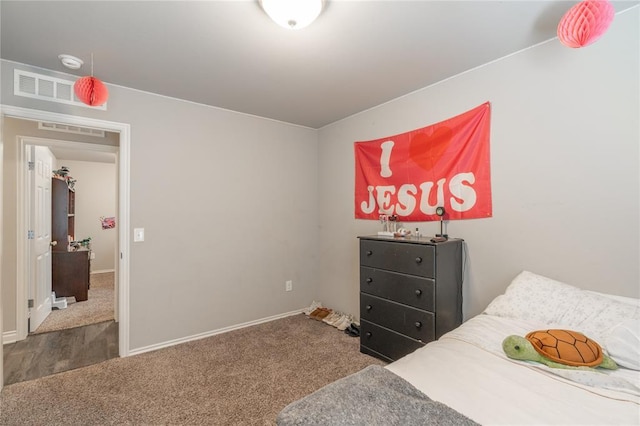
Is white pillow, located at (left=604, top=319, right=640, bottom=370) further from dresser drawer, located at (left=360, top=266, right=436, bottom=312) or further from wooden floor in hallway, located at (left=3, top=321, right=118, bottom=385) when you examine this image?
wooden floor in hallway, located at (left=3, top=321, right=118, bottom=385)

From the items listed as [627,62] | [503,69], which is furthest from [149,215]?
[627,62]

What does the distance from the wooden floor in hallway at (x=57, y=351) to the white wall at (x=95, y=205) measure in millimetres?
3726

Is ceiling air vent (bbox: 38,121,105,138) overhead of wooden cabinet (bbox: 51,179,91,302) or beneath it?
overhead

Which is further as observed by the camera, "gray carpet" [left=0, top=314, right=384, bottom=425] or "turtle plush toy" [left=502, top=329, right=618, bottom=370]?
"gray carpet" [left=0, top=314, right=384, bottom=425]

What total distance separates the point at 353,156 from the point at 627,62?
220 centimetres

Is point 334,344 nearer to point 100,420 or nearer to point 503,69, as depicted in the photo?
point 100,420

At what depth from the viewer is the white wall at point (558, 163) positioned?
1.60 meters

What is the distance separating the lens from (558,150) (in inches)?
72.6

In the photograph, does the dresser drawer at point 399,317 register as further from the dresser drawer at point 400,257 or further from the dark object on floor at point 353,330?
the dark object on floor at point 353,330

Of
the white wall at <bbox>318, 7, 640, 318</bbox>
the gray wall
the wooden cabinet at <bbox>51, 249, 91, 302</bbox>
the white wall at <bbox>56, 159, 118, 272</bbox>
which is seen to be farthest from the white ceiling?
the white wall at <bbox>56, 159, 118, 272</bbox>

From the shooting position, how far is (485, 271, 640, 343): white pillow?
1410mm

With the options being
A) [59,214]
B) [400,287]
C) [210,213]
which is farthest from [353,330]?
[59,214]

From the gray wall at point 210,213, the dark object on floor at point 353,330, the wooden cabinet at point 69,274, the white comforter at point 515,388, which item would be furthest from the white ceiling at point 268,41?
the wooden cabinet at point 69,274

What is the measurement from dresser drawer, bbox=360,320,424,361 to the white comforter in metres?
0.95
